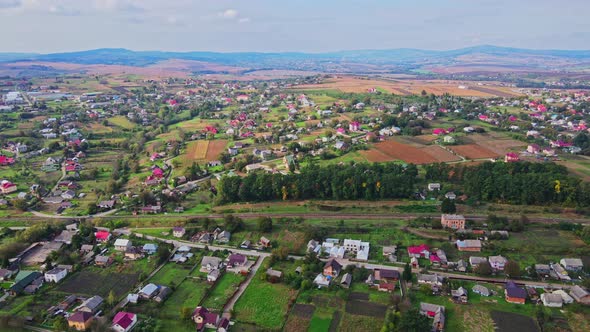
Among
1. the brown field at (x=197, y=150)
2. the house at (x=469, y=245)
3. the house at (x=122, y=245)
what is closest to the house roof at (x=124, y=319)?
the house at (x=122, y=245)

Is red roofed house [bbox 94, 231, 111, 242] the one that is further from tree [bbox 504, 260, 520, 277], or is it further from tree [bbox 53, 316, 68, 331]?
tree [bbox 504, 260, 520, 277]

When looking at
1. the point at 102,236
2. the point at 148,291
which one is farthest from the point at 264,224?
the point at 102,236

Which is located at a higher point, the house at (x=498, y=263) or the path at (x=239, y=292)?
the house at (x=498, y=263)

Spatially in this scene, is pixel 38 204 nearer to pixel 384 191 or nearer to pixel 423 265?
pixel 384 191

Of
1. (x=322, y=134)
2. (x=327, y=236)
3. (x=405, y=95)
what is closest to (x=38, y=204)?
(x=327, y=236)

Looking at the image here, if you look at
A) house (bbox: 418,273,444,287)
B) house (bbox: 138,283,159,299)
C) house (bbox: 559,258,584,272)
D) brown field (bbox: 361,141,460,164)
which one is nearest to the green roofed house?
house (bbox: 138,283,159,299)

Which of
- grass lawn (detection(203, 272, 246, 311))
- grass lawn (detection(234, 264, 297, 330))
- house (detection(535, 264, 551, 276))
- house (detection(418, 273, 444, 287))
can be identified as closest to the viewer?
grass lawn (detection(234, 264, 297, 330))

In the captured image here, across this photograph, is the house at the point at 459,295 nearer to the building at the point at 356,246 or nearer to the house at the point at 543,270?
the house at the point at 543,270
